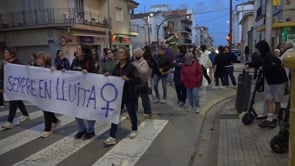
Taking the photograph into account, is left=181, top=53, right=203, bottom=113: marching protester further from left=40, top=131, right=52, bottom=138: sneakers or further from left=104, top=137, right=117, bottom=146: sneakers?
left=40, top=131, right=52, bottom=138: sneakers

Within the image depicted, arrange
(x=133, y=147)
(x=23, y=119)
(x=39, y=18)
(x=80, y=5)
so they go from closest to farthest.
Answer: (x=133, y=147) → (x=23, y=119) → (x=39, y=18) → (x=80, y=5)

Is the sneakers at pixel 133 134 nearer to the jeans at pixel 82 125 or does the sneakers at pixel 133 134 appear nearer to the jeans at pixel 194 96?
the jeans at pixel 82 125

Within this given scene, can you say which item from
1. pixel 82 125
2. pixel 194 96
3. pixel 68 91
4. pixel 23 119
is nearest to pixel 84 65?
pixel 68 91

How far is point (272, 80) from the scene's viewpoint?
6.54 metres

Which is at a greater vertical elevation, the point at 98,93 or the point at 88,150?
the point at 98,93

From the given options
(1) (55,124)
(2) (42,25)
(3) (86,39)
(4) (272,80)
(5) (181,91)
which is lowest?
(1) (55,124)

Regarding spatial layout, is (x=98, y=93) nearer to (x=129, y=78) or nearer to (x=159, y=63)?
(x=129, y=78)

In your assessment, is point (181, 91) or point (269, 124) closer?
point (269, 124)

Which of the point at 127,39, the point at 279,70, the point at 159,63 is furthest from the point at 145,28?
the point at 279,70

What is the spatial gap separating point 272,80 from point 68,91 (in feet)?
12.8

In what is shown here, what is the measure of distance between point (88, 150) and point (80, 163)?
59 centimetres

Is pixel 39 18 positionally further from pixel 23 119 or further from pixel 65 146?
pixel 65 146

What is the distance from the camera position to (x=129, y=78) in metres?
6.05

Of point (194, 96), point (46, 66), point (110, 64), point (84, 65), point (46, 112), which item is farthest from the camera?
point (110, 64)
